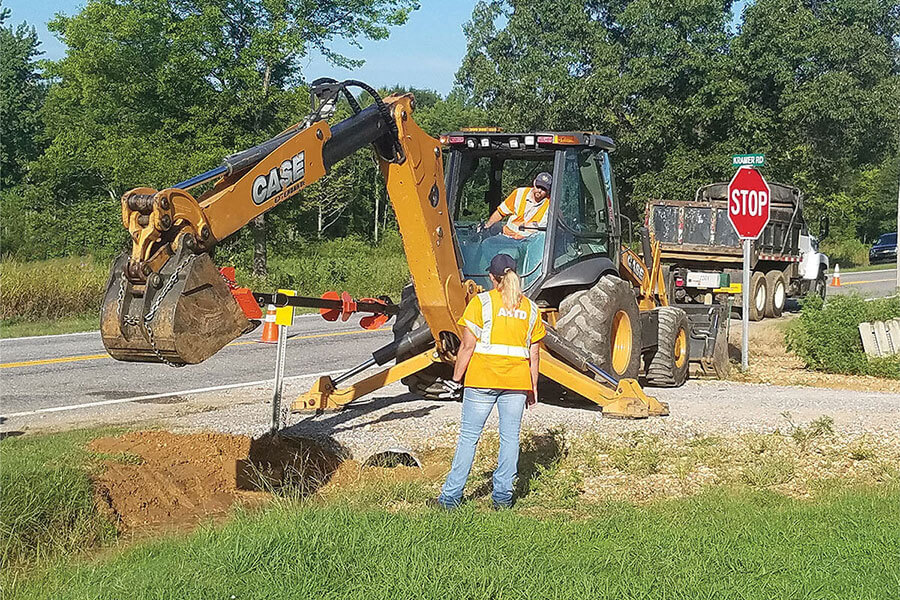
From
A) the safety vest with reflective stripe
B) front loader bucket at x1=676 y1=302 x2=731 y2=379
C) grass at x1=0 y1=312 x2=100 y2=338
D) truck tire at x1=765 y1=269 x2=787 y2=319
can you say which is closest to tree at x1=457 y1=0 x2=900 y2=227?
truck tire at x1=765 y1=269 x2=787 y2=319

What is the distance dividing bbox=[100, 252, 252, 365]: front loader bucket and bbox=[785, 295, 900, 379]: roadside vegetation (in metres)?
11.4

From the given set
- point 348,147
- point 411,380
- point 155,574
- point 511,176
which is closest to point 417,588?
point 155,574

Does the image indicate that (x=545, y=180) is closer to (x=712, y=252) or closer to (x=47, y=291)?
(x=712, y=252)

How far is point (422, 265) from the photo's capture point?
28.6 feet

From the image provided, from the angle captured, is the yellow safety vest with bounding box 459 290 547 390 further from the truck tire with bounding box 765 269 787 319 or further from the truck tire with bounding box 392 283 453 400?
the truck tire with bounding box 765 269 787 319

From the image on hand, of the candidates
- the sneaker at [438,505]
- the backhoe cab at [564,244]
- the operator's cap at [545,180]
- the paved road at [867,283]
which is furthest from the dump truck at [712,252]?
the sneaker at [438,505]

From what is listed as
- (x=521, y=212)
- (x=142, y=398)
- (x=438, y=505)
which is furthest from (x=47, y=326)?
(x=438, y=505)

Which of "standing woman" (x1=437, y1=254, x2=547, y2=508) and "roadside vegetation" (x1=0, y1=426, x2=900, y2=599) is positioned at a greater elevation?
"standing woman" (x1=437, y1=254, x2=547, y2=508)

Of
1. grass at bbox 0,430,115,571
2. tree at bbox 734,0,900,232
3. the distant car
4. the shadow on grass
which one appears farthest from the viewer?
the distant car

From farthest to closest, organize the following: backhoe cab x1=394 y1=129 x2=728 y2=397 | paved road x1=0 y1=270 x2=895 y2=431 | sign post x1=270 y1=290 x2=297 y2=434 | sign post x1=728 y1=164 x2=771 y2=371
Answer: sign post x1=728 y1=164 x2=771 y2=371, paved road x1=0 y1=270 x2=895 y2=431, backhoe cab x1=394 y1=129 x2=728 y2=397, sign post x1=270 y1=290 x2=297 y2=434

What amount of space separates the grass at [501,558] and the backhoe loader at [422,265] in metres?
1.20

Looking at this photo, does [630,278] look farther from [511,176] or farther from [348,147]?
[348,147]

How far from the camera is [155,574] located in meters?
4.96

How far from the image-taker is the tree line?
30.4 m
